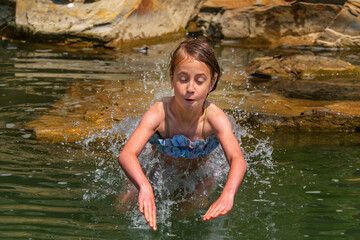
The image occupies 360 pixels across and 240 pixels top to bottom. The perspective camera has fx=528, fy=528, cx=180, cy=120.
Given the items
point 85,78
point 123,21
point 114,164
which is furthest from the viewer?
point 123,21

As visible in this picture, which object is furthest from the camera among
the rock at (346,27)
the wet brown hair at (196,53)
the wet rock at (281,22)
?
the wet rock at (281,22)

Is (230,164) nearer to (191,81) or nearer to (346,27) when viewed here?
(191,81)

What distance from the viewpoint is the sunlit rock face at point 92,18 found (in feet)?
36.7

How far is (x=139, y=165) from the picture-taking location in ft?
11.7

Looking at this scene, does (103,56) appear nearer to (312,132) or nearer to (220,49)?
(220,49)

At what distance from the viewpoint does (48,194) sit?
4270 millimetres

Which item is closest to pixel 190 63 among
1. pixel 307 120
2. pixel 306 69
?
pixel 307 120

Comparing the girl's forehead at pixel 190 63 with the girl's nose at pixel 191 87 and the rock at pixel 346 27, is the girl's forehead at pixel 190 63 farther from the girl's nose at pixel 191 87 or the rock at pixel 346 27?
the rock at pixel 346 27

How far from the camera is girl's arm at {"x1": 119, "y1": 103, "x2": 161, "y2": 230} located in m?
3.19

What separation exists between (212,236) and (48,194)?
58.0 inches

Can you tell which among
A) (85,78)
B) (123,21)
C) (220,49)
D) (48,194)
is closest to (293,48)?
(220,49)

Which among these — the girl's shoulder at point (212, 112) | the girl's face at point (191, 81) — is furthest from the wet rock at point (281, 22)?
the girl's face at point (191, 81)

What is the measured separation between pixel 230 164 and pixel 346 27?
29.8 ft

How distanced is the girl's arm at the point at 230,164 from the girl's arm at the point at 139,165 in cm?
34
